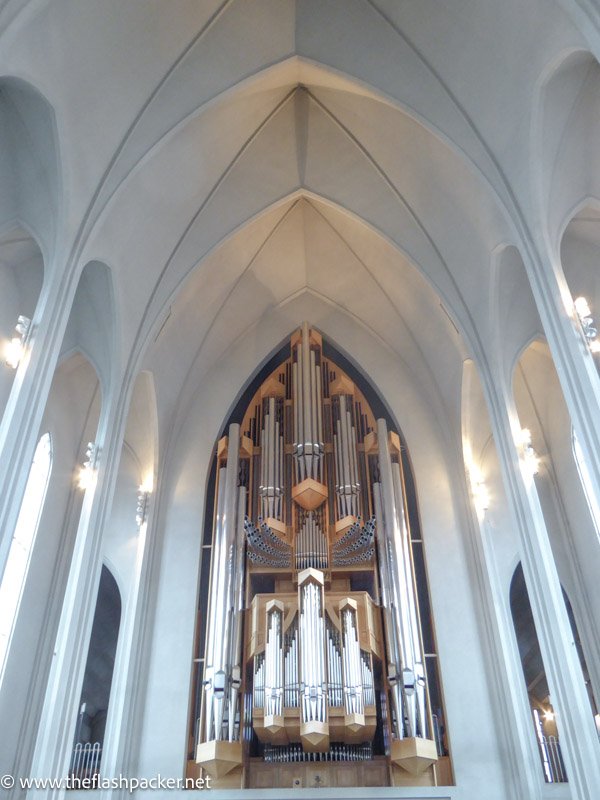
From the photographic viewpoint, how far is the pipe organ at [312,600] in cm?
1016

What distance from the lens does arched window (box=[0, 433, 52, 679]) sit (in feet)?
34.8

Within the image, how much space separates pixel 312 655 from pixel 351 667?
1.94 ft

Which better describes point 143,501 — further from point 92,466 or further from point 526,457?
point 526,457

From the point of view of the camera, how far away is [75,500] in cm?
1243

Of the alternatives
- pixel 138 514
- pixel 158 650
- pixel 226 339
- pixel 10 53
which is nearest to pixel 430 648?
pixel 158 650

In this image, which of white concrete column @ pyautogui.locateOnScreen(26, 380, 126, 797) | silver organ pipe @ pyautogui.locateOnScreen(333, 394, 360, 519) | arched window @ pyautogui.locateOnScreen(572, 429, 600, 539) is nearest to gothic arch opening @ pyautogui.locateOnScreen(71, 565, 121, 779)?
white concrete column @ pyautogui.locateOnScreen(26, 380, 126, 797)

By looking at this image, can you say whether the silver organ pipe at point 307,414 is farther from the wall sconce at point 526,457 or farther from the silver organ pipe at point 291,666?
the wall sconce at point 526,457

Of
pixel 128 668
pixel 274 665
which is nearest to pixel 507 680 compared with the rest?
pixel 274 665

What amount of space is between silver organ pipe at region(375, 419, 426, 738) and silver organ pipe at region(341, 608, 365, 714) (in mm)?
593

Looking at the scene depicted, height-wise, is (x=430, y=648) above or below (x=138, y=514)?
below

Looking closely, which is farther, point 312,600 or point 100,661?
point 100,661

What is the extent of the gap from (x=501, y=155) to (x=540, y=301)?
2380 millimetres

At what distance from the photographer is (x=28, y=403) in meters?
7.61

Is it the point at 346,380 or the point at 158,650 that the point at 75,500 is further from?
the point at 346,380
